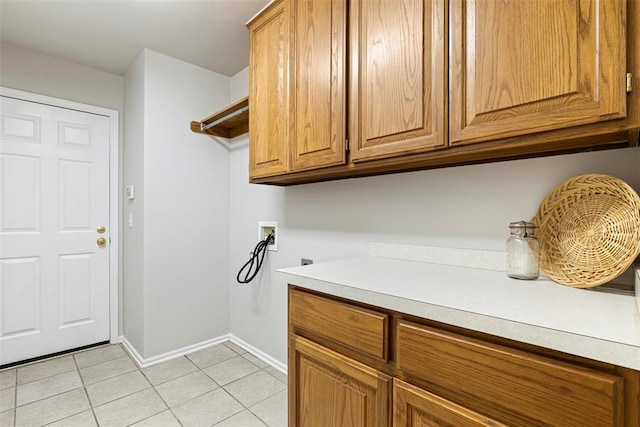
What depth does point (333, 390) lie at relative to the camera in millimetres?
994

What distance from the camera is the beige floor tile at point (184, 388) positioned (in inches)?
71.5

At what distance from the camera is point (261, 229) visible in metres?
2.33

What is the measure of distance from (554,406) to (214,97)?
111 inches

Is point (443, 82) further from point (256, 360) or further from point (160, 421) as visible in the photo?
point (256, 360)

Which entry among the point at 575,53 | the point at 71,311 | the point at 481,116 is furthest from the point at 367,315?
the point at 71,311

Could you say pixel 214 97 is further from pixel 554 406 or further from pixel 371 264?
pixel 554 406

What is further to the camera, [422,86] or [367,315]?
[422,86]

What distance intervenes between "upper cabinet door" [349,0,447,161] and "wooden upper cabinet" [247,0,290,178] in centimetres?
45

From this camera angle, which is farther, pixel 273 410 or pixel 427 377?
pixel 273 410

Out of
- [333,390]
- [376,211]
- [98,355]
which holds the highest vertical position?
[376,211]

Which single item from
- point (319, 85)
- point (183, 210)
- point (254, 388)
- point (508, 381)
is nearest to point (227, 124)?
point (183, 210)

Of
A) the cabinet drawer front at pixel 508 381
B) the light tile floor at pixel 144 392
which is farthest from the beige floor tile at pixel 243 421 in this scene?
the cabinet drawer front at pixel 508 381

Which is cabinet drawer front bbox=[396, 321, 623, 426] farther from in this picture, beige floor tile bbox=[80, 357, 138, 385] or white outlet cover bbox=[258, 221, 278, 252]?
beige floor tile bbox=[80, 357, 138, 385]

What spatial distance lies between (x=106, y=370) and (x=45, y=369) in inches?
17.8
